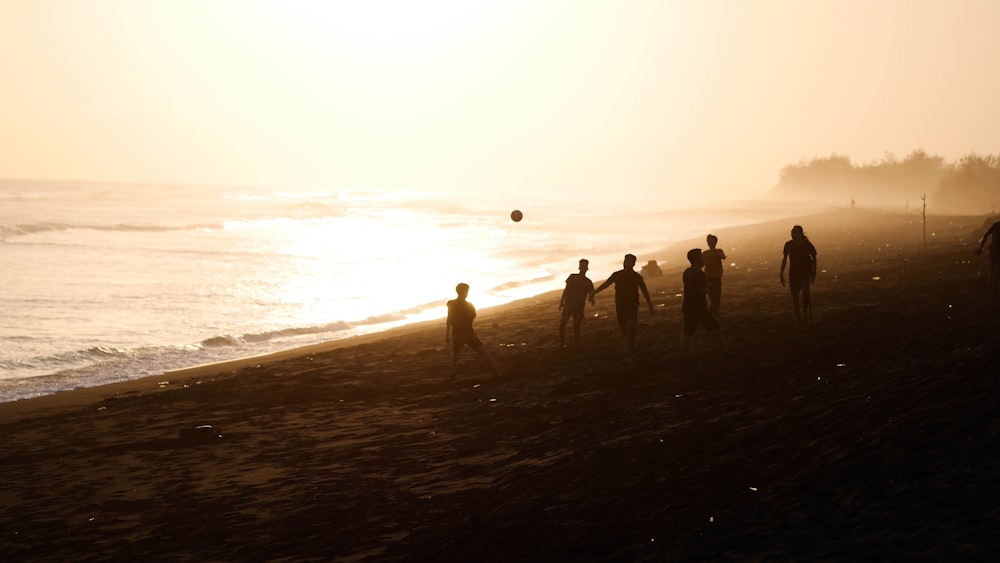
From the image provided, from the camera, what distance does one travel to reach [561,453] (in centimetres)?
1077

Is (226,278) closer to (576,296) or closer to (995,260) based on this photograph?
(576,296)

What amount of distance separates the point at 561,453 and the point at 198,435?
5.64m

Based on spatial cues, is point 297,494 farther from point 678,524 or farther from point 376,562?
point 678,524

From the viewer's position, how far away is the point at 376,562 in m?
8.03

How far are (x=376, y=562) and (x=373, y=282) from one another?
1263 inches

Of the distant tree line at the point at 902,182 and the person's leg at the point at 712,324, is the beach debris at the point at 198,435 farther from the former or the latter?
the distant tree line at the point at 902,182

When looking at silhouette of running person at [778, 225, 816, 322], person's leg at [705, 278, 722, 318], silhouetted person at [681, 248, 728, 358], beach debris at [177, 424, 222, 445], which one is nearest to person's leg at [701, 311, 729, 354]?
silhouetted person at [681, 248, 728, 358]

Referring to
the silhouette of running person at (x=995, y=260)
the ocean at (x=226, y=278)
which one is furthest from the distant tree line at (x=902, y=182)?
the silhouette of running person at (x=995, y=260)

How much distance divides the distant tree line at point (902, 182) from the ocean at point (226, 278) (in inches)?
884

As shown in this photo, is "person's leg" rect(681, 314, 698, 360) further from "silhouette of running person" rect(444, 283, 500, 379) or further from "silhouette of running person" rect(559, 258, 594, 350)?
"silhouette of running person" rect(444, 283, 500, 379)

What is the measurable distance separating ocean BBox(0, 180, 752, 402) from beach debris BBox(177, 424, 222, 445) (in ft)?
21.1

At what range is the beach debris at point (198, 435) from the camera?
1319 cm

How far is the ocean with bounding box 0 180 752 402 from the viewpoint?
918 inches

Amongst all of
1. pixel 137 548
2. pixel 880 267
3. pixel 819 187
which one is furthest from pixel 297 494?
pixel 819 187
